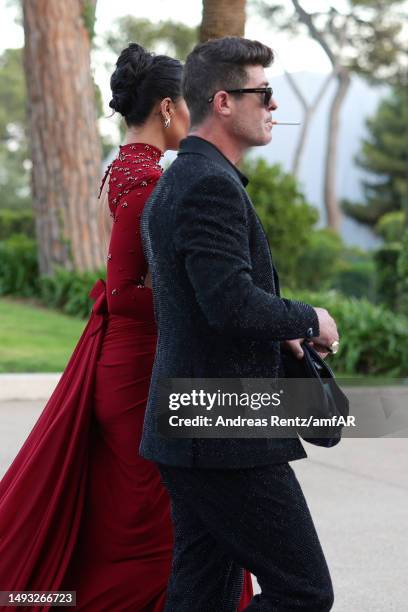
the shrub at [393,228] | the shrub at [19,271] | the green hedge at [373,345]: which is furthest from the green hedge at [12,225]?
the green hedge at [373,345]

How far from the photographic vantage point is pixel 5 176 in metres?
59.8

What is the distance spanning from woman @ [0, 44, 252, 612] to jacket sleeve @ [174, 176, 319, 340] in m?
0.92

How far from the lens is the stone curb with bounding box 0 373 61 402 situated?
8398 mm

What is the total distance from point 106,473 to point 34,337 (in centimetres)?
832

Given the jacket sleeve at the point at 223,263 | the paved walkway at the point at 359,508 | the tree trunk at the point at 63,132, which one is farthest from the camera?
the tree trunk at the point at 63,132

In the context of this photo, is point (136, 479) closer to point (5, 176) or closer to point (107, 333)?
point (107, 333)

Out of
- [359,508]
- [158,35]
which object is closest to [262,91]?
[359,508]

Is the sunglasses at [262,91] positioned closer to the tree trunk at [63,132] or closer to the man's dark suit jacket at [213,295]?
the man's dark suit jacket at [213,295]

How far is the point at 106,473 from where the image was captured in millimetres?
3398

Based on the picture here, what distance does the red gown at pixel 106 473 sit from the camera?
329 cm

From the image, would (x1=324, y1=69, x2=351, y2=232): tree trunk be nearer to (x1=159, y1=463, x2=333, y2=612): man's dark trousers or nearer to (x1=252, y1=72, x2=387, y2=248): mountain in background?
(x1=252, y1=72, x2=387, y2=248): mountain in background

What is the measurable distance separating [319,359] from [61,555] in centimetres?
123

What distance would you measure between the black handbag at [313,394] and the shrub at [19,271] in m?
12.8

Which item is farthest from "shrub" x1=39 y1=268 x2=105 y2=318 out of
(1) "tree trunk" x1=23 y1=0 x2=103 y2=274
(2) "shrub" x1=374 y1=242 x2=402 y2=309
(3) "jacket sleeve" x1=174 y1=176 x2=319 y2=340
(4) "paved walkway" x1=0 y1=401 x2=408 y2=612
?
(3) "jacket sleeve" x1=174 y1=176 x2=319 y2=340
